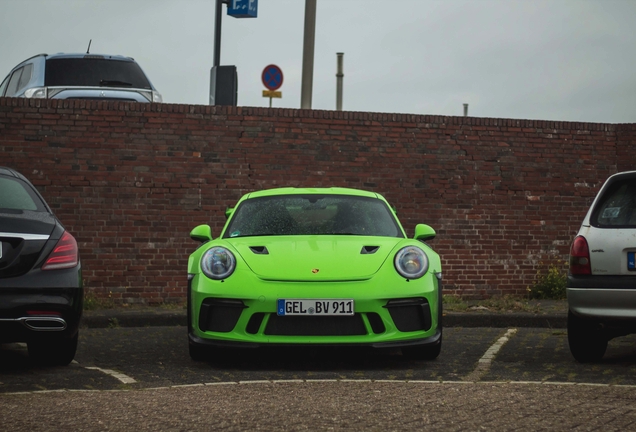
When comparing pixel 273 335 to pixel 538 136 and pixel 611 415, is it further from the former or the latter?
pixel 538 136

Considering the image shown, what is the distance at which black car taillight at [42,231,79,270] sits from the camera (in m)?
6.88

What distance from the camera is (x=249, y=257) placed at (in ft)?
23.8

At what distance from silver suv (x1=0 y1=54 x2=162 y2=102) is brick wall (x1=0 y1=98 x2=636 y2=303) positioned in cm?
313

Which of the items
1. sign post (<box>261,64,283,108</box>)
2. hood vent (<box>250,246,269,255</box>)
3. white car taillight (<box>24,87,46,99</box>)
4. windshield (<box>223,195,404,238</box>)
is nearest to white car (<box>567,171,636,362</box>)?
windshield (<box>223,195,404,238</box>)

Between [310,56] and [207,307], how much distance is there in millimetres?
8783

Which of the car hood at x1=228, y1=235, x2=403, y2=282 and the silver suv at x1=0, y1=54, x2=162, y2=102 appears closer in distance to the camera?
the car hood at x1=228, y1=235, x2=403, y2=282

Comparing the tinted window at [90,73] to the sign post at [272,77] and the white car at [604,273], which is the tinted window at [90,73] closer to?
the sign post at [272,77]

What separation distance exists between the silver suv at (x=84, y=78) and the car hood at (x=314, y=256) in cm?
830

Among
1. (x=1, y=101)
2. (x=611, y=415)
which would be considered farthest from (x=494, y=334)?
(x=1, y=101)

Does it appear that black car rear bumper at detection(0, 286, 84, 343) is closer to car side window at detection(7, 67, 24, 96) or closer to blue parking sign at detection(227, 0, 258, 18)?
blue parking sign at detection(227, 0, 258, 18)

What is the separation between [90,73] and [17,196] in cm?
908

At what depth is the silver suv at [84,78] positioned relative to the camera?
15305 mm

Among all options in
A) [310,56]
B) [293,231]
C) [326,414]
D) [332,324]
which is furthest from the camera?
[310,56]

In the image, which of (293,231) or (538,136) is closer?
(293,231)
